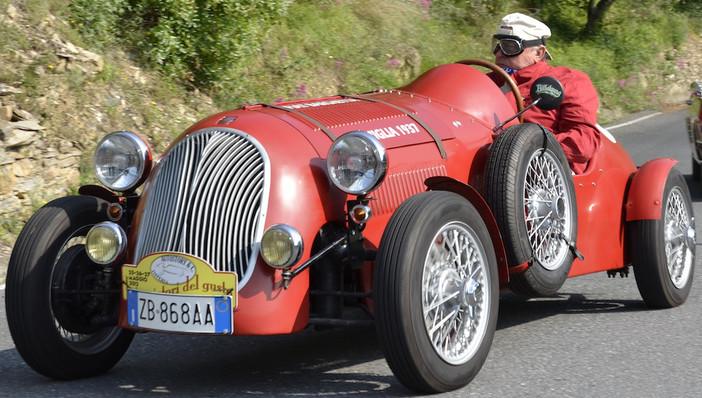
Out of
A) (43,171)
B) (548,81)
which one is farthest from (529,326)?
(43,171)

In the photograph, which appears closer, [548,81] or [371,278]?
[371,278]

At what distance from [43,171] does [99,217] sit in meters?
5.01

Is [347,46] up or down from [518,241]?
up

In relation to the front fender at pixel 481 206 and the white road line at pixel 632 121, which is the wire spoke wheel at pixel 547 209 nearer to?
the front fender at pixel 481 206

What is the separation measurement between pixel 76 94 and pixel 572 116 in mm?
6199

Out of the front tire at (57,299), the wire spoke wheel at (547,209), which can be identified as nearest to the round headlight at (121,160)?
the front tire at (57,299)

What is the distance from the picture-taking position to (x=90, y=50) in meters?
11.6

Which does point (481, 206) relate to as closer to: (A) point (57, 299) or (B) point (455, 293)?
(B) point (455, 293)

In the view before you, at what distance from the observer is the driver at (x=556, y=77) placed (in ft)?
19.4

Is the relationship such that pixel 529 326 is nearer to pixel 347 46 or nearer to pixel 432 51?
pixel 347 46

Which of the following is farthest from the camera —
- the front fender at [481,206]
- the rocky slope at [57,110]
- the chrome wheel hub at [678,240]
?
the rocky slope at [57,110]

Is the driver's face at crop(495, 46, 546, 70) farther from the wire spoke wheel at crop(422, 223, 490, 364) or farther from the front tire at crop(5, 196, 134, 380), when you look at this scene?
the front tire at crop(5, 196, 134, 380)

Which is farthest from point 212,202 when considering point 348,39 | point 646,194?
point 348,39

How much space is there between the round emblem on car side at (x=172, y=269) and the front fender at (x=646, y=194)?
9.61 feet
